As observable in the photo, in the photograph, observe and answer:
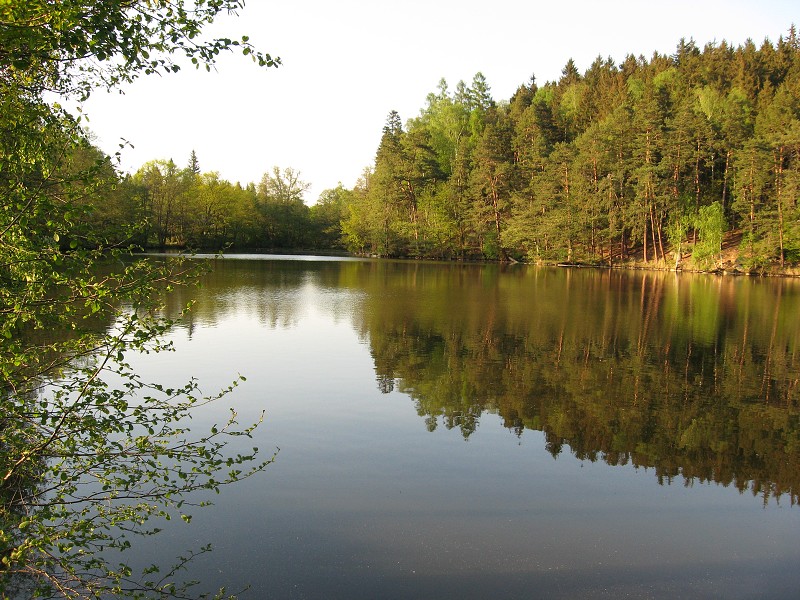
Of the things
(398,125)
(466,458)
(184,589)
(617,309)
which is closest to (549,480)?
(466,458)

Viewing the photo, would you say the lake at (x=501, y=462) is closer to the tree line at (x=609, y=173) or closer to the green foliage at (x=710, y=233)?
the green foliage at (x=710, y=233)

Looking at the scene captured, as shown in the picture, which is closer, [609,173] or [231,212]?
[609,173]

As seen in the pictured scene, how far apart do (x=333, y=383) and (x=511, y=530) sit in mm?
7570

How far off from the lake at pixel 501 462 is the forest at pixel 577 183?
102 ft

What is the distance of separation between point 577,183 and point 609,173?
3338 mm

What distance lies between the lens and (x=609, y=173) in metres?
64.6

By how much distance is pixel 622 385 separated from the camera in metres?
14.1

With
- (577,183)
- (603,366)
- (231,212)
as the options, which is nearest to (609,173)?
(577,183)

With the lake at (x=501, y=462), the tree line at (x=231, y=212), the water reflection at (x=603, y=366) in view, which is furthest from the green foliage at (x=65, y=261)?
the tree line at (x=231, y=212)

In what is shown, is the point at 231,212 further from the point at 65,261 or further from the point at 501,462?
the point at 65,261

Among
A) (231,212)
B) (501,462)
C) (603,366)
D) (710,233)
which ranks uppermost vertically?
(231,212)

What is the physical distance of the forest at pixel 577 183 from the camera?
57.6 meters

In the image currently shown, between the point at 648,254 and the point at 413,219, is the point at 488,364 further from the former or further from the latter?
the point at 413,219

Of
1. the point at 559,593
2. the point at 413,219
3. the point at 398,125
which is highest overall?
the point at 398,125
